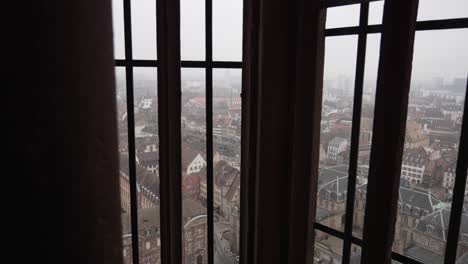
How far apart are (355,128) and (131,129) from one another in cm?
343

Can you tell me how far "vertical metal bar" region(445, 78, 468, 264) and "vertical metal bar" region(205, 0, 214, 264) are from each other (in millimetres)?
3532

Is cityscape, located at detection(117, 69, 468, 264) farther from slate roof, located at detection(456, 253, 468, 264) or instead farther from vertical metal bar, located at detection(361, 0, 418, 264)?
vertical metal bar, located at detection(361, 0, 418, 264)

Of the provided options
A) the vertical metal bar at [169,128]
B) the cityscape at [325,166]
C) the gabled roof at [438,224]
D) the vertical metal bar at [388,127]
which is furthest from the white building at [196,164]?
the gabled roof at [438,224]

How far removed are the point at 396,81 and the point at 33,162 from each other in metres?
4.26

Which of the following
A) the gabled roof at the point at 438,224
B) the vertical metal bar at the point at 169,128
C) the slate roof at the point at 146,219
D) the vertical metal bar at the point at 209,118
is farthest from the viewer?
the slate roof at the point at 146,219

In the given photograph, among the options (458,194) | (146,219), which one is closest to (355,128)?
(458,194)

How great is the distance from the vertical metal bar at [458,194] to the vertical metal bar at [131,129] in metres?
4.48

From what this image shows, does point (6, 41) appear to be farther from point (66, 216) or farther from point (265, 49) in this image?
point (265, 49)

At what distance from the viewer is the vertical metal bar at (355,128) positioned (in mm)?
4812

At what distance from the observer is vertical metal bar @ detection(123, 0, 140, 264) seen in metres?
5.38

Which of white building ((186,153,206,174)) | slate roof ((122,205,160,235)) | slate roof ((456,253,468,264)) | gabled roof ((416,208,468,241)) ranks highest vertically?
white building ((186,153,206,174))

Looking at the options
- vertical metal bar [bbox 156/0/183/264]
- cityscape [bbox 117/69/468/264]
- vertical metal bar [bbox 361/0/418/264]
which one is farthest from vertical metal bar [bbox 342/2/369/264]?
vertical metal bar [bbox 156/0/183/264]

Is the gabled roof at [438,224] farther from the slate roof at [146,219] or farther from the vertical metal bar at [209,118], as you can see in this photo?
the slate roof at [146,219]

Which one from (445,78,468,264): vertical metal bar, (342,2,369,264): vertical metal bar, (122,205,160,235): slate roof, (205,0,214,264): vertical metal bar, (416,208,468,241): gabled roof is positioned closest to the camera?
(445,78,468,264): vertical metal bar
